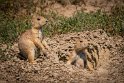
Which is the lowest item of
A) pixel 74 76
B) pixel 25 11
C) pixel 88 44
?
pixel 74 76

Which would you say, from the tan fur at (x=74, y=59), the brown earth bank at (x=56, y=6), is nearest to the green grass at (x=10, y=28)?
the brown earth bank at (x=56, y=6)

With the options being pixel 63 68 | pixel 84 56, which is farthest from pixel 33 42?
pixel 84 56

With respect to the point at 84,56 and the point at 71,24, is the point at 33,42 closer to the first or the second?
the point at 84,56

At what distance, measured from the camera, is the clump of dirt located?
761 centimetres

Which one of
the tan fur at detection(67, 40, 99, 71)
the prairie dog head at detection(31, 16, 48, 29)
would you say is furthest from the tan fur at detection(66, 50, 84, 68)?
the prairie dog head at detection(31, 16, 48, 29)

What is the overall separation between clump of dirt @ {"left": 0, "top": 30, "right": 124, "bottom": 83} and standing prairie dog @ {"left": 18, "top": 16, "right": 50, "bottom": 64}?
0.58 feet

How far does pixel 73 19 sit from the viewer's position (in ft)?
34.8

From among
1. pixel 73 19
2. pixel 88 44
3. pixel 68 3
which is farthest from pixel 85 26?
pixel 68 3

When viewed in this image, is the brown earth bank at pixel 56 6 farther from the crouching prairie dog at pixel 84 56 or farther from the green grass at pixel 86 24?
the crouching prairie dog at pixel 84 56

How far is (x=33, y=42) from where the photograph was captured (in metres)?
8.27

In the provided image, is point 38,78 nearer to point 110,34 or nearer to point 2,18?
point 110,34

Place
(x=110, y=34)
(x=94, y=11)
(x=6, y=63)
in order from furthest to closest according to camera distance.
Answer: (x=94, y=11), (x=110, y=34), (x=6, y=63)

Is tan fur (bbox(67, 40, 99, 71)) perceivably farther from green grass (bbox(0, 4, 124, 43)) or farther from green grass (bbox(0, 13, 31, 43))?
green grass (bbox(0, 13, 31, 43))

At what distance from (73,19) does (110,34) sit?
1330mm
